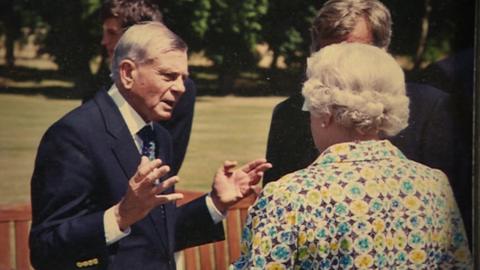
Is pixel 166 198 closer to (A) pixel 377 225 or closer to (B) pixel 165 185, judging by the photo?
(B) pixel 165 185

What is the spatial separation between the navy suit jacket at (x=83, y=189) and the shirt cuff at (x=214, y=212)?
0.76 feet

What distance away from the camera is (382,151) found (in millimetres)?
2582

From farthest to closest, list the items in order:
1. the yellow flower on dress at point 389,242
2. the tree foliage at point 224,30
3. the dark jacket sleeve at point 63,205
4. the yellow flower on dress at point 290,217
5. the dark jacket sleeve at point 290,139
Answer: the dark jacket sleeve at point 290,139 → the tree foliage at point 224,30 → the dark jacket sleeve at point 63,205 → the yellow flower on dress at point 389,242 → the yellow flower on dress at point 290,217

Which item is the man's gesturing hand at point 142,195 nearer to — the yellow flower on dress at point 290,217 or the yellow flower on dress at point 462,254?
the yellow flower on dress at point 290,217

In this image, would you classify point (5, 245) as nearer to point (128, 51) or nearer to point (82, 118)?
point (82, 118)

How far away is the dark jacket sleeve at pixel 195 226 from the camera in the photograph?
3.23 meters

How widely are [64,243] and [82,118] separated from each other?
48cm

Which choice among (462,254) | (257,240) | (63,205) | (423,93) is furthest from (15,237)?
(423,93)

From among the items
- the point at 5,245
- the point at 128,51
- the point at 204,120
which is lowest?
the point at 5,245

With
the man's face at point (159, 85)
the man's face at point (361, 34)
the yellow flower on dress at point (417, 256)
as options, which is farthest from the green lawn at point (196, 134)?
the yellow flower on dress at point (417, 256)

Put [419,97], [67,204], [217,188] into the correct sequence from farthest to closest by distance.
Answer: [419,97], [217,188], [67,204]

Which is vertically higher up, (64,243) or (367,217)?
(367,217)

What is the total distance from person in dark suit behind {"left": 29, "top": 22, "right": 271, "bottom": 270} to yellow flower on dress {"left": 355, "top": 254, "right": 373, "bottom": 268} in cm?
89

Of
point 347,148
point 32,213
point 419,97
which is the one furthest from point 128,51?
point 419,97
